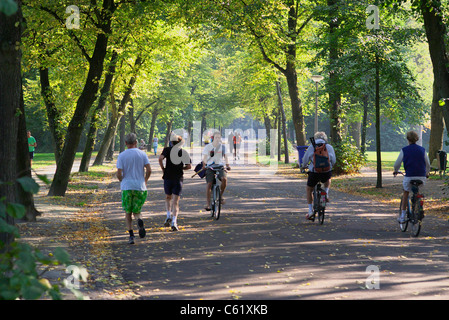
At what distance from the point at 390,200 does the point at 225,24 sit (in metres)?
8.56

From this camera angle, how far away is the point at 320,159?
12.1 m

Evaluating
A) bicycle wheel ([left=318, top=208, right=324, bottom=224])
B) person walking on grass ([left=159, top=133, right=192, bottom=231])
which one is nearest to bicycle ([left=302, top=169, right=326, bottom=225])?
bicycle wheel ([left=318, top=208, right=324, bottom=224])

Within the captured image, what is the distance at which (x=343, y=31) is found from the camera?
20.2m

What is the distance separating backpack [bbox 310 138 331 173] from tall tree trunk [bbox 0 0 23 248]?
6614mm

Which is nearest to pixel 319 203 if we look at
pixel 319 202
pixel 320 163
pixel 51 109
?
pixel 319 202

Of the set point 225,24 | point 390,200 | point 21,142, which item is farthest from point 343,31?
point 21,142

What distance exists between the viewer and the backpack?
12148 millimetres

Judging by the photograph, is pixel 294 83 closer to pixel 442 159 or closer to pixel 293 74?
pixel 293 74

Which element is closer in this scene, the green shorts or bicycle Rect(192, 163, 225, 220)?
the green shorts

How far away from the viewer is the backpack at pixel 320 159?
39.9ft

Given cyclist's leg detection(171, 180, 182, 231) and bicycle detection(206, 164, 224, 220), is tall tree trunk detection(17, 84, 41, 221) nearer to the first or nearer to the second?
cyclist's leg detection(171, 180, 182, 231)

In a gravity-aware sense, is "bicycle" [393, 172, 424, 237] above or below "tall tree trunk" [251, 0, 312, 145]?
below
